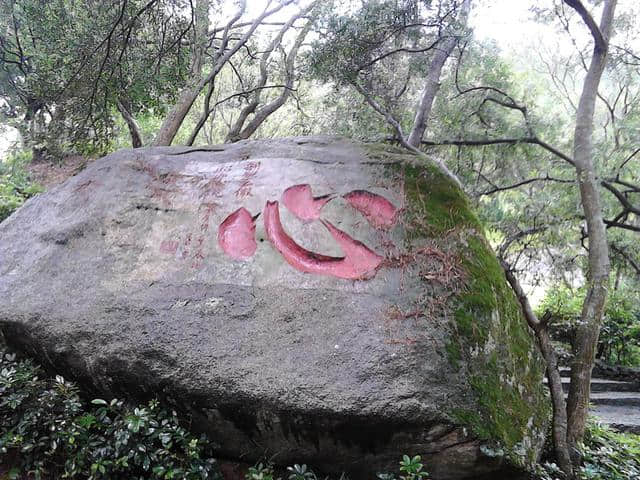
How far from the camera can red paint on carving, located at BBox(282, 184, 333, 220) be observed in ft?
11.0

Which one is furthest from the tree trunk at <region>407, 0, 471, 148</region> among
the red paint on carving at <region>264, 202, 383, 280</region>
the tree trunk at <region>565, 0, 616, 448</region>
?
the red paint on carving at <region>264, 202, 383, 280</region>

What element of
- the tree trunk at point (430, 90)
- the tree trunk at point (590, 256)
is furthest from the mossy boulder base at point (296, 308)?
the tree trunk at point (430, 90)

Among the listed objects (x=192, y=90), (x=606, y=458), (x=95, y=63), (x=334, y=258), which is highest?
(x=192, y=90)

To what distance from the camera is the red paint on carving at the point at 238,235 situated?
127 inches

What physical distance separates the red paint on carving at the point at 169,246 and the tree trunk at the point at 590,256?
3001mm

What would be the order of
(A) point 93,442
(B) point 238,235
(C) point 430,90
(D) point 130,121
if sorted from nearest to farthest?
(A) point 93,442, (B) point 238,235, (C) point 430,90, (D) point 130,121

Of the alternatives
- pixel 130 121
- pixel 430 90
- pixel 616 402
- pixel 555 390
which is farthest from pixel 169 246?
pixel 616 402

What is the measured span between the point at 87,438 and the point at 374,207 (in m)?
2.25

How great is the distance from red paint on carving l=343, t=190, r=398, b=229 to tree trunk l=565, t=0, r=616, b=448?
170 cm

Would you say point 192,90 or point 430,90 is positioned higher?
point 192,90

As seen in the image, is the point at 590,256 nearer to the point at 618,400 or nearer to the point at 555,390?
the point at 555,390

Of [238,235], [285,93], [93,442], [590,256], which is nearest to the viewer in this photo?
[93,442]

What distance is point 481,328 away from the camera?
2.83 metres

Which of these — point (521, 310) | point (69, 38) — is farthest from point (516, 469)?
point (69, 38)
